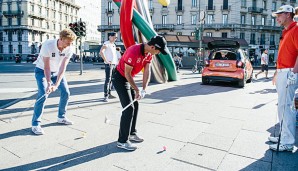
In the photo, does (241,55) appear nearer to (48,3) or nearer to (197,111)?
(197,111)

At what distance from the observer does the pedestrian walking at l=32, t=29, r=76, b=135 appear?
397cm

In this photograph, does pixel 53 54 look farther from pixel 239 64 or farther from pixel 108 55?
pixel 239 64

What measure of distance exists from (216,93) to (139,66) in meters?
5.61

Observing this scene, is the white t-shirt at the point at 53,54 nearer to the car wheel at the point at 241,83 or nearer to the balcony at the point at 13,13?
the car wheel at the point at 241,83

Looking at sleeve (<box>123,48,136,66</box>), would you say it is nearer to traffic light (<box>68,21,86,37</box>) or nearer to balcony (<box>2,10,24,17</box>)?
traffic light (<box>68,21,86,37</box>)

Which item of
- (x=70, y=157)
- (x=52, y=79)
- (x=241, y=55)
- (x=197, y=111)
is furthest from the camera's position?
(x=241, y=55)

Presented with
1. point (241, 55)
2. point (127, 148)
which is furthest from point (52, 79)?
point (241, 55)

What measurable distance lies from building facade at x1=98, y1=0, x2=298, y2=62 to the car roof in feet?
113

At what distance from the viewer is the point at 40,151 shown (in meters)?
3.39

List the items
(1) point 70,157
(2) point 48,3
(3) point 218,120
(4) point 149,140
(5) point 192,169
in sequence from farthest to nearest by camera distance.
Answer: (2) point 48,3 < (3) point 218,120 < (4) point 149,140 < (1) point 70,157 < (5) point 192,169

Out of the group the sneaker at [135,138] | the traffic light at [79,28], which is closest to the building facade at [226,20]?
the traffic light at [79,28]

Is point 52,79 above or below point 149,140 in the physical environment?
above

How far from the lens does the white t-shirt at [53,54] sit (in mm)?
3980

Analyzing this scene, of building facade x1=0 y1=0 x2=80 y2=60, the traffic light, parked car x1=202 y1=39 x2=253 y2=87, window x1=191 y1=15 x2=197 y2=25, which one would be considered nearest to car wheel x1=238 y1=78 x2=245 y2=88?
parked car x1=202 y1=39 x2=253 y2=87
